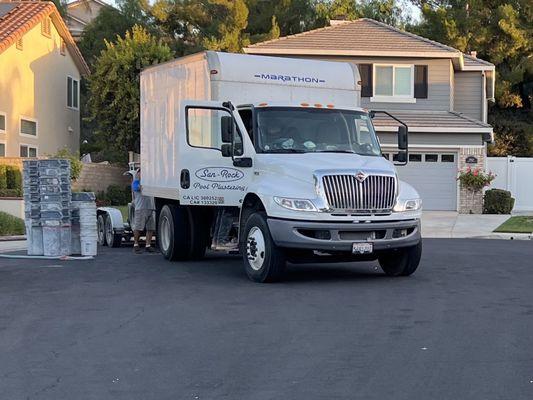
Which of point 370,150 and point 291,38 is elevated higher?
point 291,38

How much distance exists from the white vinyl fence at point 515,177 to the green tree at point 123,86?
1371 cm

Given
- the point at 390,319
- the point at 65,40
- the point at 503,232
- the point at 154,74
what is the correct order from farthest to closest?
1. the point at 65,40
2. the point at 503,232
3. the point at 154,74
4. the point at 390,319

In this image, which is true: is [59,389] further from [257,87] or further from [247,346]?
[257,87]

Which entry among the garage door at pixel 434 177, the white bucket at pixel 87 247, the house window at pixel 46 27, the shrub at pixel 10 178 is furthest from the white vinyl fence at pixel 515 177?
the white bucket at pixel 87 247

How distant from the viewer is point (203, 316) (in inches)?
367

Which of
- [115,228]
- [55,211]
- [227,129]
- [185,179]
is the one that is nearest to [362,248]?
[227,129]

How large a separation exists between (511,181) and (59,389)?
27.0 metres

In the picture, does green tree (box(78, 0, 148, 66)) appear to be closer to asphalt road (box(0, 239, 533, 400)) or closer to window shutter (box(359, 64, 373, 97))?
window shutter (box(359, 64, 373, 97))

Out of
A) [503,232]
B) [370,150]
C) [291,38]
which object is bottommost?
[503,232]

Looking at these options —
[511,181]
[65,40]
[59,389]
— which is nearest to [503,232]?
[511,181]

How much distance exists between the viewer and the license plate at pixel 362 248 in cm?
1160

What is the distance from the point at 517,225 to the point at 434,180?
20.6 feet

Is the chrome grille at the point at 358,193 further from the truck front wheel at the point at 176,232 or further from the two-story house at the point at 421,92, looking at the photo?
the two-story house at the point at 421,92

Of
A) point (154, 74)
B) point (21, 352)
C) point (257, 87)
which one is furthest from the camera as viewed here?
point (154, 74)
